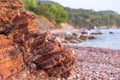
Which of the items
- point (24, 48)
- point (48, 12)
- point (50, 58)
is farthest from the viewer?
point (48, 12)

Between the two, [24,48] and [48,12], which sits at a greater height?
[24,48]

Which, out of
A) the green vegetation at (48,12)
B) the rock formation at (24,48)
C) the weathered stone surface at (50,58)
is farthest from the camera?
the green vegetation at (48,12)

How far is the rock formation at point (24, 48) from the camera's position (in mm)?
17141

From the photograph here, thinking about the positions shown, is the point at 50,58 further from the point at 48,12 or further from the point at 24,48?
the point at 48,12

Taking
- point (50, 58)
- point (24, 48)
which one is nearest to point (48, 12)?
point (50, 58)

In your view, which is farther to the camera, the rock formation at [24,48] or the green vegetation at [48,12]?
the green vegetation at [48,12]

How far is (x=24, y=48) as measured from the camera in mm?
18203

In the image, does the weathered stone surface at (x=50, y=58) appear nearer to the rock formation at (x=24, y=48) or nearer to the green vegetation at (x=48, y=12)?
the rock formation at (x=24, y=48)

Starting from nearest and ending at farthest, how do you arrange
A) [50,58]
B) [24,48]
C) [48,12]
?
1. [24,48]
2. [50,58]
3. [48,12]

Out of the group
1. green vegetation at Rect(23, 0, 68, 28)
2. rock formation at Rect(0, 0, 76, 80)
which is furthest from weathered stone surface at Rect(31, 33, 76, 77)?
green vegetation at Rect(23, 0, 68, 28)

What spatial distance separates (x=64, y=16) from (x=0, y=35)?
137237 millimetres

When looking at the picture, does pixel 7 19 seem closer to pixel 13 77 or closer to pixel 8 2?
pixel 8 2

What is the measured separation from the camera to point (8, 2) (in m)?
18.1

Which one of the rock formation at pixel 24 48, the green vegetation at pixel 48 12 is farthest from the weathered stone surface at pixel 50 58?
the green vegetation at pixel 48 12
